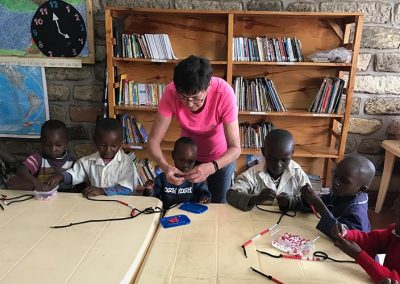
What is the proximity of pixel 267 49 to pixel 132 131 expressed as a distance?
1.39 m

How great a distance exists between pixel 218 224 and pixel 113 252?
1.40 feet

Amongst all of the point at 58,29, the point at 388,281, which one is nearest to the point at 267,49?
the point at 58,29

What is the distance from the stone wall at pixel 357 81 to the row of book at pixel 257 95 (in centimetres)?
62

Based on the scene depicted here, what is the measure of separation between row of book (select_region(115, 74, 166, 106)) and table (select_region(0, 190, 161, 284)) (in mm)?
1605

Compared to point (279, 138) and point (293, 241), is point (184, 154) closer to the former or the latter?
point (279, 138)

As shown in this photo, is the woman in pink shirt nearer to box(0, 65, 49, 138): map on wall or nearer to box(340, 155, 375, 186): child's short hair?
box(340, 155, 375, 186): child's short hair

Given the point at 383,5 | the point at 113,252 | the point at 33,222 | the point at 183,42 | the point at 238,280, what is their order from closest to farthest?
the point at 238,280 → the point at 113,252 → the point at 33,222 → the point at 383,5 → the point at 183,42

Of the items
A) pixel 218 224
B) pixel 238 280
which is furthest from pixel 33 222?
pixel 238 280

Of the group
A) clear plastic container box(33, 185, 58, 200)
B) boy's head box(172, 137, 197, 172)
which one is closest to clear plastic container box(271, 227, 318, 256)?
boy's head box(172, 137, 197, 172)

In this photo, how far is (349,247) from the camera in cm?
111

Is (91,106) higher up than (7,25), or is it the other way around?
(7,25)

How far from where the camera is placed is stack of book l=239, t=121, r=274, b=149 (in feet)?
10.2

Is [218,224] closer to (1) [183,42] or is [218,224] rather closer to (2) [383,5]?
(1) [183,42]

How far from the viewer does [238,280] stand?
3.29 ft
